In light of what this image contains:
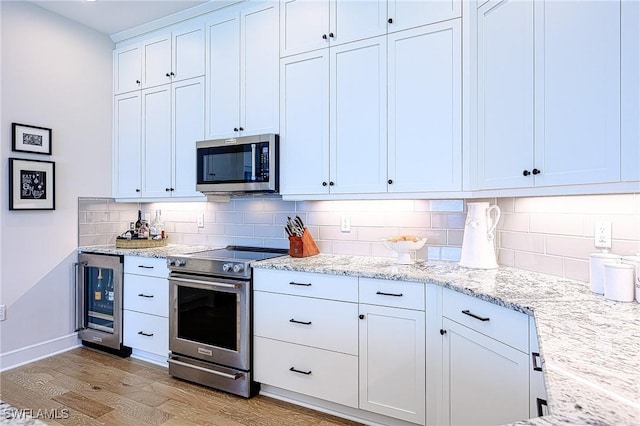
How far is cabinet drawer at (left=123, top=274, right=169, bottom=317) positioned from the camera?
3.04m

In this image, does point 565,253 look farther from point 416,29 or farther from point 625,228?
point 416,29

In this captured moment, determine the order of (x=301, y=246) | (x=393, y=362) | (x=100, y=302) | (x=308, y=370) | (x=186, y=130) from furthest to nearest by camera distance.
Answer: (x=100, y=302) → (x=186, y=130) → (x=301, y=246) → (x=308, y=370) → (x=393, y=362)

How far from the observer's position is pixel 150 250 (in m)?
3.31

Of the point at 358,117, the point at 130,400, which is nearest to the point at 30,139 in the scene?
the point at 130,400

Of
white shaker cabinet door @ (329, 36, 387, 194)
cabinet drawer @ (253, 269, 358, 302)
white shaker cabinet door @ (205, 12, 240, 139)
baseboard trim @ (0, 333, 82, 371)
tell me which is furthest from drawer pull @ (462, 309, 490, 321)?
baseboard trim @ (0, 333, 82, 371)

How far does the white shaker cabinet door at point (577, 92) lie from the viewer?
1447 mm

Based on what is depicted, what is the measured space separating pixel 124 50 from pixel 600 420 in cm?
426

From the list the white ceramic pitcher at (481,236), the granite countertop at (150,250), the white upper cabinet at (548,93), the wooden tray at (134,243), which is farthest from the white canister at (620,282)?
the wooden tray at (134,243)

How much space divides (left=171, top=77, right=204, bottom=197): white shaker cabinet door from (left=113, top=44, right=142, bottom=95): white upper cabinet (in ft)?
1.71

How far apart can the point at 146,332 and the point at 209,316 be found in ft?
2.56

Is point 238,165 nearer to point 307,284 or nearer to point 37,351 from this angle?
point 307,284

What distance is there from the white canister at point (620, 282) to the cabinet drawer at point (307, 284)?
118cm

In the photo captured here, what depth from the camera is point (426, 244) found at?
2.70 metres

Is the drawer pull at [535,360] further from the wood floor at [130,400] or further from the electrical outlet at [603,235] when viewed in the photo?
the wood floor at [130,400]
